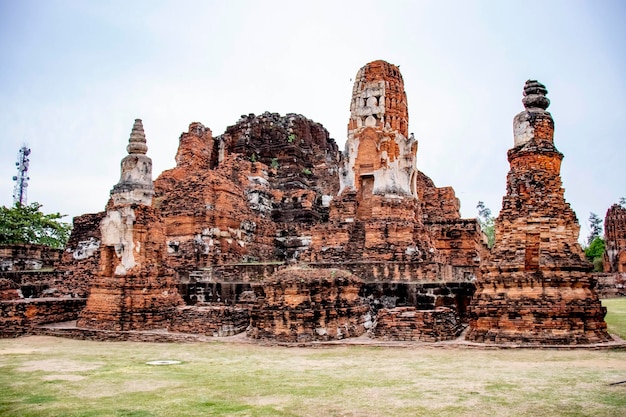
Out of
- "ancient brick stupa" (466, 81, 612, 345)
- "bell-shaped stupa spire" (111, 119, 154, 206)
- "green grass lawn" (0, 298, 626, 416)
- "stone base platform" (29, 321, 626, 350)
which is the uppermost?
"bell-shaped stupa spire" (111, 119, 154, 206)

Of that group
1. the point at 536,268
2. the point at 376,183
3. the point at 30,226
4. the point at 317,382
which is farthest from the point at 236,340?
the point at 30,226

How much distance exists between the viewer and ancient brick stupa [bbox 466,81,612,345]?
466 inches

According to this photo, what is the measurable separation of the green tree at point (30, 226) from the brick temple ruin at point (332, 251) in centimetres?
1352

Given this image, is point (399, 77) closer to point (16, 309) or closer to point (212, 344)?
point (212, 344)

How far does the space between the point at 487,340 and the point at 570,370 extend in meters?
3.44

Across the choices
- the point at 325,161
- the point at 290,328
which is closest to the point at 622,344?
the point at 290,328

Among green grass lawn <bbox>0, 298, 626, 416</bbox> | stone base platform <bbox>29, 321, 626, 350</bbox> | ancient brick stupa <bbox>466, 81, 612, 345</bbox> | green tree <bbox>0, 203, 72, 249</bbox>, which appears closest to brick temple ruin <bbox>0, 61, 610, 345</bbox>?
ancient brick stupa <bbox>466, 81, 612, 345</bbox>

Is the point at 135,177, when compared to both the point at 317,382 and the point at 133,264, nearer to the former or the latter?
the point at 133,264

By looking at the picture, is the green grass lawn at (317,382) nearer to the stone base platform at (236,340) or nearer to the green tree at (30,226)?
the stone base platform at (236,340)

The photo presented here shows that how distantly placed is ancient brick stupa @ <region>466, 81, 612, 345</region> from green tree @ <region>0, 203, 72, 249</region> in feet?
93.4

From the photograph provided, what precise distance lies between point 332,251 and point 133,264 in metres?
5.72

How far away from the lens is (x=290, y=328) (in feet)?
44.7

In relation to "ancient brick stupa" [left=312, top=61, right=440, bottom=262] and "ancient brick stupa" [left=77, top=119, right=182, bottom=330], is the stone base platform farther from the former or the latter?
"ancient brick stupa" [left=312, top=61, right=440, bottom=262]

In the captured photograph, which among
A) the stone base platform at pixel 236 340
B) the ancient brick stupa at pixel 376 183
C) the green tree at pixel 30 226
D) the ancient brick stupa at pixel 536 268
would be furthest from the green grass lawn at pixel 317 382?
the green tree at pixel 30 226
